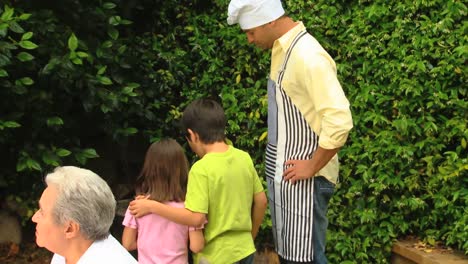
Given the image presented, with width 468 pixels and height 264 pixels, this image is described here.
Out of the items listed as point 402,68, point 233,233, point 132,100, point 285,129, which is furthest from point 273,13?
point 132,100

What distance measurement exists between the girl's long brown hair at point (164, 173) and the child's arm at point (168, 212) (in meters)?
0.07

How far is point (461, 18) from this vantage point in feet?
17.5

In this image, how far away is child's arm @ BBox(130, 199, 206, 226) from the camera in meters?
3.85

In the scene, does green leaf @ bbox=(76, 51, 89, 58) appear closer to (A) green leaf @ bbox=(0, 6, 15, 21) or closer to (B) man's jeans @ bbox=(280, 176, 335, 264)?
(A) green leaf @ bbox=(0, 6, 15, 21)

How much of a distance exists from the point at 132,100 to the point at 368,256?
6.23ft

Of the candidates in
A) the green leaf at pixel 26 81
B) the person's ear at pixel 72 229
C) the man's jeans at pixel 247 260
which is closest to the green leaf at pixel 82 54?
the green leaf at pixel 26 81

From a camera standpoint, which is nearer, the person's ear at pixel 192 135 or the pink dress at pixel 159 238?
the person's ear at pixel 192 135

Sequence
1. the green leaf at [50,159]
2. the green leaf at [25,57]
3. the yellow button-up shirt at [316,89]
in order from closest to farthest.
Answer: the yellow button-up shirt at [316,89] < the green leaf at [25,57] < the green leaf at [50,159]

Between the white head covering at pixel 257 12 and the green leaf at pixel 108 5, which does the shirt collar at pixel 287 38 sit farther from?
the green leaf at pixel 108 5

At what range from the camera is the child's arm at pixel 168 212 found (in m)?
3.85

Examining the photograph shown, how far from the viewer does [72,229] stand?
113 inches

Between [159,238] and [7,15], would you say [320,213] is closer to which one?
[159,238]

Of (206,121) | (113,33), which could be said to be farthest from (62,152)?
(206,121)

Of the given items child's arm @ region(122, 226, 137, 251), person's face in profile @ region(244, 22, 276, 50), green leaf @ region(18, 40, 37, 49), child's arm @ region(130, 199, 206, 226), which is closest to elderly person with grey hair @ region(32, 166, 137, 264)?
child's arm @ region(130, 199, 206, 226)
